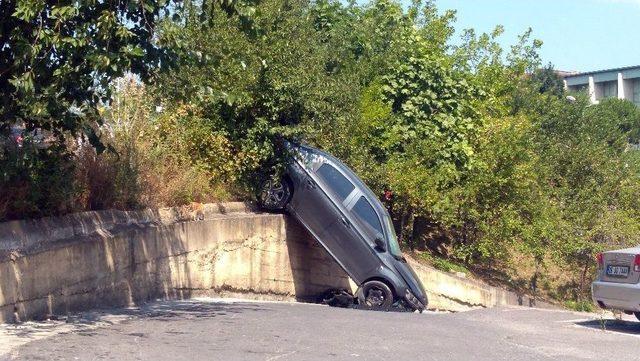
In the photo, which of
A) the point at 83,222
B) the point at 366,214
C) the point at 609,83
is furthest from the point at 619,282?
the point at 609,83

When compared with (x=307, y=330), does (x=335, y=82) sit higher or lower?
higher

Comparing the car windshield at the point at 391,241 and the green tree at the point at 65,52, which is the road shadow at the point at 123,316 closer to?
the green tree at the point at 65,52

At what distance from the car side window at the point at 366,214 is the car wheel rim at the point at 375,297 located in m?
1.02

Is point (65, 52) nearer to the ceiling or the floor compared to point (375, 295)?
nearer to the ceiling

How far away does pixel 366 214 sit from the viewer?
15844 mm

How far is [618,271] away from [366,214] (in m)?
4.44

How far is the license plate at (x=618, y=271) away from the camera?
1309 centimetres

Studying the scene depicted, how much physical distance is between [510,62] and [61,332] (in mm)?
18640

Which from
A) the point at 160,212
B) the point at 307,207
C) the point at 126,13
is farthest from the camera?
the point at 307,207

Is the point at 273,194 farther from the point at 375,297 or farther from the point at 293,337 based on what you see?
the point at 293,337

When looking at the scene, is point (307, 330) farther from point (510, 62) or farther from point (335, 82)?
point (510, 62)

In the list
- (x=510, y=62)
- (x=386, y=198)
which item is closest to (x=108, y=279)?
(x=386, y=198)

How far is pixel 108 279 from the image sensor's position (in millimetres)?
11219

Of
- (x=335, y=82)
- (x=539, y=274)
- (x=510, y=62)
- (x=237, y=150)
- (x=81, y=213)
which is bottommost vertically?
(x=539, y=274)
